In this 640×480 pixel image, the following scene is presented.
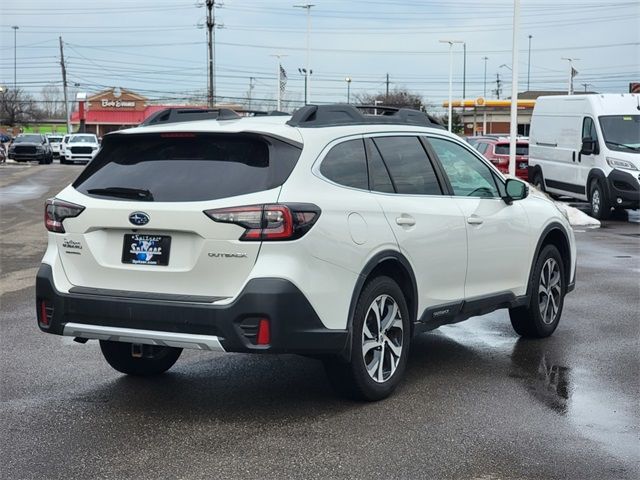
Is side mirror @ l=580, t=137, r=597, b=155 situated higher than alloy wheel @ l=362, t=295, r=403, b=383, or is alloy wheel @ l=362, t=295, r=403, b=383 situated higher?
side mirror @ l=580, t=137, r=597, b=155

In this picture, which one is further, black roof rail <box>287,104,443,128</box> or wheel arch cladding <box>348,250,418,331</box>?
black roof rail <box>287,104,443,128</box>

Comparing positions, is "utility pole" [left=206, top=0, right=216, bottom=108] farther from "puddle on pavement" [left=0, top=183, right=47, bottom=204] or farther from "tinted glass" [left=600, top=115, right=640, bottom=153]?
"tinted glass" [left=600, top=115, right=640, bottom=153]

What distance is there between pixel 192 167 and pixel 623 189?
15978mm

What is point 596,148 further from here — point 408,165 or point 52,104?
point 52,104

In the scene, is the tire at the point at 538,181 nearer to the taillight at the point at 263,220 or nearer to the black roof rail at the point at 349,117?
the black roof rail at the point at 349,117

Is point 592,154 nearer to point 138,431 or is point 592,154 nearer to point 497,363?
point 497,363

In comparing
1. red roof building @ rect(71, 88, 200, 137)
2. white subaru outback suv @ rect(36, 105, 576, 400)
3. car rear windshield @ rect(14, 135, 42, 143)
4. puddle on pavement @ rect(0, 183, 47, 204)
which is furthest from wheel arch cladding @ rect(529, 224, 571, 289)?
red roof building @ rect(71, 88, 200, 137)

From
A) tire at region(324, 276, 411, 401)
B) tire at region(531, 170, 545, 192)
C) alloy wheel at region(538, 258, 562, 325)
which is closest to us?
tire at region(324, 276, 411, 401)

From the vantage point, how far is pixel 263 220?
16.0 ft

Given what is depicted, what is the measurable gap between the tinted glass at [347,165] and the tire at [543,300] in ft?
7.72

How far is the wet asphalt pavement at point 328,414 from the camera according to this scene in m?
4.53

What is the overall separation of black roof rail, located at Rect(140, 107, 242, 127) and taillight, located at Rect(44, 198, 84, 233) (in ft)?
2.66

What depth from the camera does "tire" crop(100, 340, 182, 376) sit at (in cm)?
619

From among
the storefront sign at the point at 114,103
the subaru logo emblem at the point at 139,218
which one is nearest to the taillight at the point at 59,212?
the subaru logo emblem at the point at 139,218
